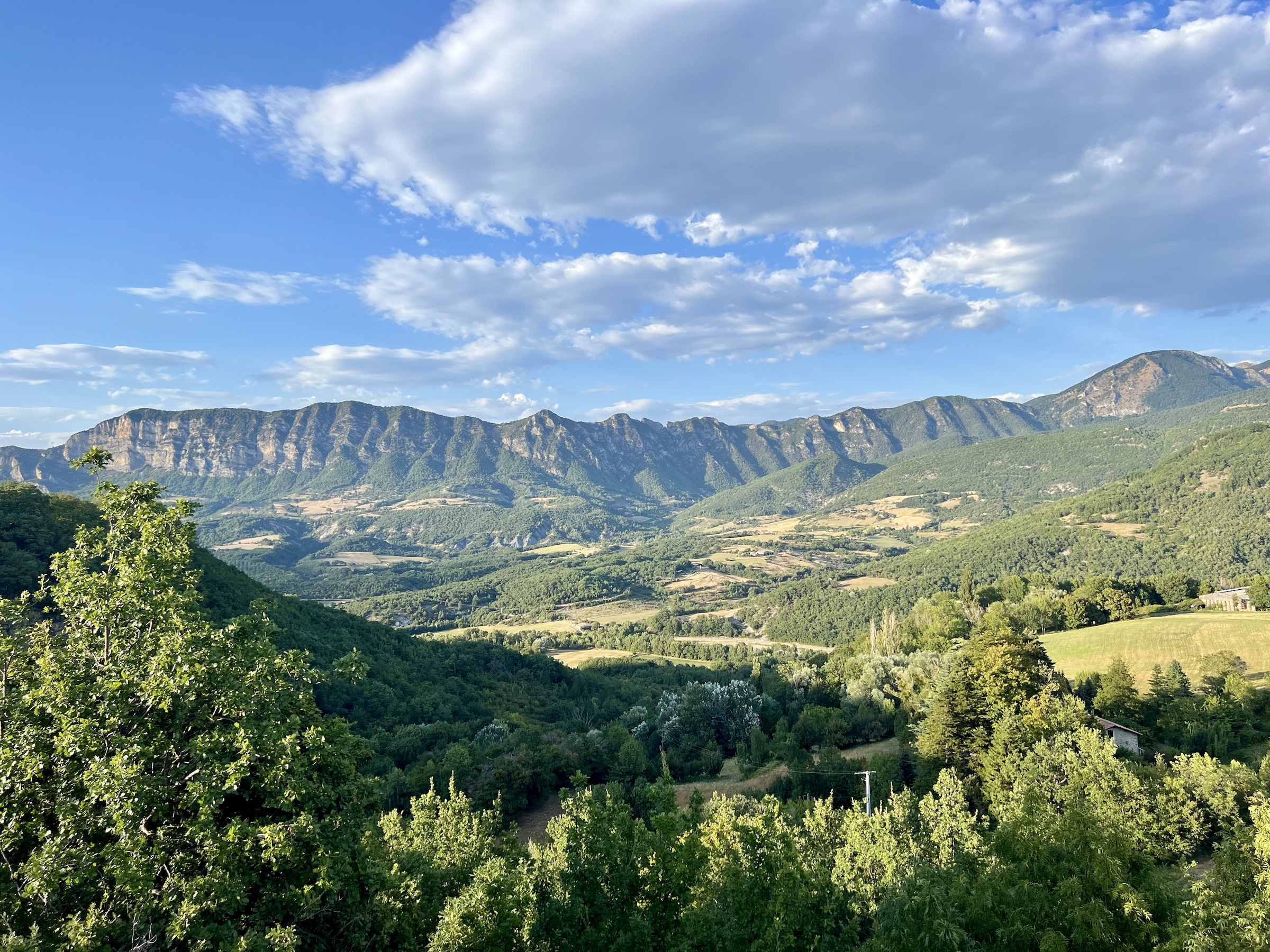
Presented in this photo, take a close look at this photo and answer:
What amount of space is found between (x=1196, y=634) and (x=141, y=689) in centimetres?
10505

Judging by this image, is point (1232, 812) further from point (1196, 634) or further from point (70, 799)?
point (1196, 634)

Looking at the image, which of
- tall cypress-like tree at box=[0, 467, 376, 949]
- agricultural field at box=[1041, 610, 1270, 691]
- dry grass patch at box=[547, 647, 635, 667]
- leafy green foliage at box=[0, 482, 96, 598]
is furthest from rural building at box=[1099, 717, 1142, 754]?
dry grass patch at box=[547, 647, 635, 667]

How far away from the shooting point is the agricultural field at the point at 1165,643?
70.6 m

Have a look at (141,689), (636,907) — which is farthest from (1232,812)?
(141,689)

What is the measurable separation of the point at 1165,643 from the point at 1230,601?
1198 inches

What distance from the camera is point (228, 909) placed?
9695 mm

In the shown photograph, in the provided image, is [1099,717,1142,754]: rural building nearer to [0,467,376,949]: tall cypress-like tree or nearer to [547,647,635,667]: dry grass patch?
[0,467,376,949]: tall cypress-like tree

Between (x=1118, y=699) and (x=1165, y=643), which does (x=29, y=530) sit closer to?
(x=1118, y=699)

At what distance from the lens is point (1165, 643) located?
77.2 metres

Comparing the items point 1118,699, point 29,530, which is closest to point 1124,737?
point 1118,699

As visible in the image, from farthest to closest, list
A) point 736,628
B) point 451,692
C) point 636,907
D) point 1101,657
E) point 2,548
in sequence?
point 736,628 < point 451,692 < point 1101,657 < point 2,548 < point 636,907

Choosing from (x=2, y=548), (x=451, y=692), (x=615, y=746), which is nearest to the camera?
(x=2, y=548)

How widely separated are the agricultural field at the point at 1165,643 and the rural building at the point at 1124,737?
75.2ft

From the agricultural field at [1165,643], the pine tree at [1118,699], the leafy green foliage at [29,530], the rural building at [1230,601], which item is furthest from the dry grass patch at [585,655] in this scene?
the rural building at [1230,601]
